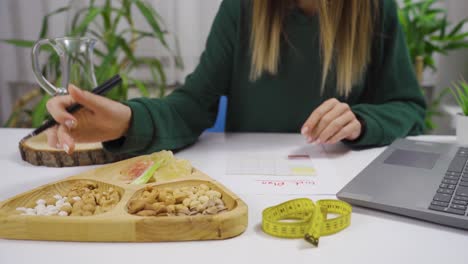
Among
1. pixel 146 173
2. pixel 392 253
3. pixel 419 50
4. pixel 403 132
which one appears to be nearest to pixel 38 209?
pixel 146 173

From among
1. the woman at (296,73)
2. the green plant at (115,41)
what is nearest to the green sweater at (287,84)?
the woman at (296,73)

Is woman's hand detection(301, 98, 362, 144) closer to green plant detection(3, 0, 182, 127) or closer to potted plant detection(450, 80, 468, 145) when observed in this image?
potted plant detection(450, 80, 468, 145)

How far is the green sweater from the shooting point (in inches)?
42.7

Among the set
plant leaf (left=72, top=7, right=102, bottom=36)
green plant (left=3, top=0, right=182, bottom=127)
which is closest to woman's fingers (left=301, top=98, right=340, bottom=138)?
green plant (left=3, top=0, right=182, bottom=127)

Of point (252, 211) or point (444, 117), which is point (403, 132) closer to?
point (252, 211)

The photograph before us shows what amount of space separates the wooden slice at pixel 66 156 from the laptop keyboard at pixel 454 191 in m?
0.56

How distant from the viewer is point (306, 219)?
1.93 ft

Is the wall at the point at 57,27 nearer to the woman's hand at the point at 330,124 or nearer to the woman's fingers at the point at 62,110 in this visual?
the woman's hand at the point at 330,124

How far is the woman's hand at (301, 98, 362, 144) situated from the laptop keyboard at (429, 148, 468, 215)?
0.21 meters

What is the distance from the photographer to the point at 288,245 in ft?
1.76

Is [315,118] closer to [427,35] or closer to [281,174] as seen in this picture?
[281,174]

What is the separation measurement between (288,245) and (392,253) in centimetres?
12

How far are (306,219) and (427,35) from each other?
1.61m

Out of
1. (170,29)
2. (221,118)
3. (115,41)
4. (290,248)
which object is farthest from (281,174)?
(170,29)
